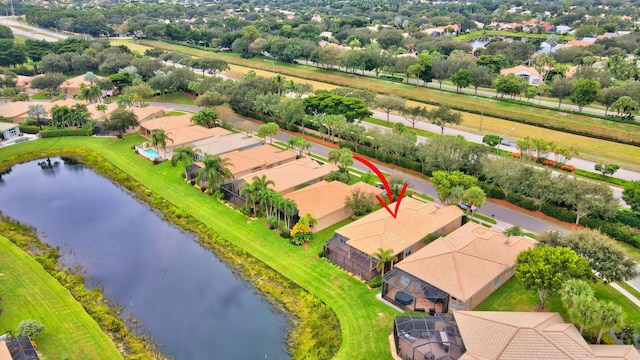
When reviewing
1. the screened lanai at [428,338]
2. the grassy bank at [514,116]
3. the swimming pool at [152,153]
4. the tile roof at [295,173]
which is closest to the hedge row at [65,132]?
the swimming pool at [152,153]

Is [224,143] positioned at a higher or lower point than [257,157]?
higher

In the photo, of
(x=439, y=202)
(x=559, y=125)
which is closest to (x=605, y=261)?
(x=439, y=202)

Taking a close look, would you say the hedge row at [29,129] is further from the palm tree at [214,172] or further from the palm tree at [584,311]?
the palm tree at [584,311]

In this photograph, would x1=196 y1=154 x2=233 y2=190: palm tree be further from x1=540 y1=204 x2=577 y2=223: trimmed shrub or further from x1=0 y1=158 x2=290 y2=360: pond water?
x1=540 y1=204 x2=577 y2=223: trimmed shrub

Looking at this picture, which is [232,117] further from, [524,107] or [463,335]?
[463,335]

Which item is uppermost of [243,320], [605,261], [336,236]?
[605,261]

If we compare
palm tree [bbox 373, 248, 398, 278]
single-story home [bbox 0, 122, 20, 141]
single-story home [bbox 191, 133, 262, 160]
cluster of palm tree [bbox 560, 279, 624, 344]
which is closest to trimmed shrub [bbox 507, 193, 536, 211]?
palm tree [bbox 373, 248, 398, 278]

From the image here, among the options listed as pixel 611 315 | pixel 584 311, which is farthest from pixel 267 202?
pixel 611 315

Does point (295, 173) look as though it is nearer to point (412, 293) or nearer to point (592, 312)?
point (412, 293)
